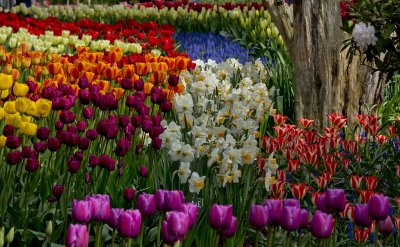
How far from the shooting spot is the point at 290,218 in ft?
7.80

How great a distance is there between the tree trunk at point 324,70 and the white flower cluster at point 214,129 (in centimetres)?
43

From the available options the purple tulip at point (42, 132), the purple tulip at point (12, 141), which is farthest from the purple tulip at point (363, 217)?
the purple tulip at point (42, 132)

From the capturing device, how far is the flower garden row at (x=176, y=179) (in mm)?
2422

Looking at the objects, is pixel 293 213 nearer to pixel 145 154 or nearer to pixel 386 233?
pixel 386 233

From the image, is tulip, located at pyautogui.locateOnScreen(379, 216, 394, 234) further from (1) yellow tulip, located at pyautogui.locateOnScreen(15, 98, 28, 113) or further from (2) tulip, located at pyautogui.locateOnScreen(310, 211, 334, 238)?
(1) yellow tulip, located at pyautogui.locateOnScreen(15, 98, 28, 113)

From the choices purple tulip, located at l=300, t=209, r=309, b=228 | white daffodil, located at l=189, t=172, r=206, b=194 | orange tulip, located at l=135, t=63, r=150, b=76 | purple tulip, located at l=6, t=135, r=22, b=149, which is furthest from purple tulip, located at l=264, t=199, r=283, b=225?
orange tulip, located at l=135, t=63, r=150, b=76

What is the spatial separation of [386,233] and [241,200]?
1.39 m

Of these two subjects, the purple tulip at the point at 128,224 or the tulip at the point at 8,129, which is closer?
the purple tulip at the point at 128,224

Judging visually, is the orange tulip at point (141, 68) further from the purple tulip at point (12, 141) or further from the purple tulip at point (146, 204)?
the purple tulip at point (146, 204)

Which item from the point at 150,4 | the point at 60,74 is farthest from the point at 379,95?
the point at 150,4

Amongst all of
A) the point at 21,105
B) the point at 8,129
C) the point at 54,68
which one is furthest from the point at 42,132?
the point at 54,68

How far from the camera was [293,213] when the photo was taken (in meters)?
2.38

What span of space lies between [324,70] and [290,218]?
152 inches

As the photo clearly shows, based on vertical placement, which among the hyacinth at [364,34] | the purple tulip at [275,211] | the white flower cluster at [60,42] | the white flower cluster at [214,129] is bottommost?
the purple tulip at [275,211]
